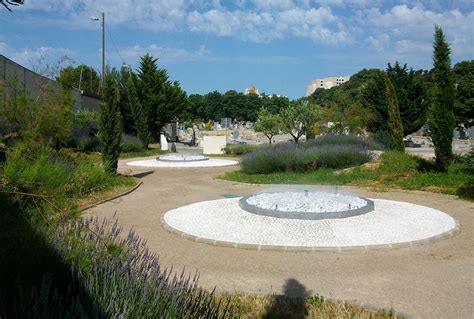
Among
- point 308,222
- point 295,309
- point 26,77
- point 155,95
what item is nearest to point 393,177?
point 308,222

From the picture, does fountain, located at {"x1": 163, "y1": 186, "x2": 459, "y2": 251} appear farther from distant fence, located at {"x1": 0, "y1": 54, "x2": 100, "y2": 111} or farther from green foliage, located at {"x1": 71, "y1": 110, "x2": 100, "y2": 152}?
green foliage, located at {"x1": 71, "y1": 110, "x2": 100, "y2": 152}

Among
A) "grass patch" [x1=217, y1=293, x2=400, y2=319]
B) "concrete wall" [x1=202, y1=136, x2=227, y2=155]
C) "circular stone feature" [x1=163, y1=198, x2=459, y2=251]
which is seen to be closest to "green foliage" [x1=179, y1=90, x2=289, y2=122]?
"concrete wall" [x1=202, y1=136, x2=227, y2=155]

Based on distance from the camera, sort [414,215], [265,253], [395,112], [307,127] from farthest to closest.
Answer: [307,127]
[395,112]
[414,215]
[265,253]

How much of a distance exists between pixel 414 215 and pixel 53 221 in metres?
7.79

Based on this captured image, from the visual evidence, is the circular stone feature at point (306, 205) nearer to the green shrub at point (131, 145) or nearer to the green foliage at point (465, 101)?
the green shrub at point (131, 145)

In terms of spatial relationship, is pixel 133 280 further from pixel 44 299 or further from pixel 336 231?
pixel 336 231

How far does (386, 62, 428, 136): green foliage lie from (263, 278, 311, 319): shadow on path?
29.6 metres

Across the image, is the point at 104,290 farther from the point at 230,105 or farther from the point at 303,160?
the point at 230,105

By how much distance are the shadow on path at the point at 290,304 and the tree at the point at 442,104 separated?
34.3 ft

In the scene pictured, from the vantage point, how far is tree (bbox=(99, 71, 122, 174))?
48.2 feet

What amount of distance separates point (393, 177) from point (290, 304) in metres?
10.7

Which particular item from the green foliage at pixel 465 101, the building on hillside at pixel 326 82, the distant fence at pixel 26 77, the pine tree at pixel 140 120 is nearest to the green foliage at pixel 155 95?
the pine tree at pixel 140 120

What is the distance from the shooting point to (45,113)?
14273mm

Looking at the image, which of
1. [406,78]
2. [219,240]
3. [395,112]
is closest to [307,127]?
[395,112]
